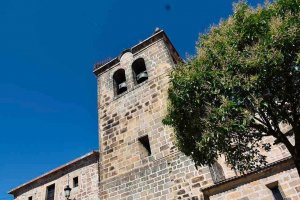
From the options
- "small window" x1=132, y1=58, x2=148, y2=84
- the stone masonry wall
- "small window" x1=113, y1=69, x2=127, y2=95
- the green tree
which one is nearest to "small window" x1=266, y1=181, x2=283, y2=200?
the green tree

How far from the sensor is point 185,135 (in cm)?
667

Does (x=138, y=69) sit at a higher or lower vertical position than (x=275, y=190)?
higher

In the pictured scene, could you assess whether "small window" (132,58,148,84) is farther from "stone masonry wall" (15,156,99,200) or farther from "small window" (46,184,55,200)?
"small window" (46,184,55,200)

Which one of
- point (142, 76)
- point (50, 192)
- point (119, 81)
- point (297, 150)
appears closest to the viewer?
point (297, 150)

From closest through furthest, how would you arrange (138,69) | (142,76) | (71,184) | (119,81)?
(142,76) → (71,184) → (138,69) → (119,81)

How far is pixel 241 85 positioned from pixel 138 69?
9.22m

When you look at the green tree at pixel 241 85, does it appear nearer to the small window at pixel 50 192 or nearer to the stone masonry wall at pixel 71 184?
the stone masonry wall at pixel 71 184

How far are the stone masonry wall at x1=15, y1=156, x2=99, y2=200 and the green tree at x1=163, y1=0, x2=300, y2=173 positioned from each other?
766cm

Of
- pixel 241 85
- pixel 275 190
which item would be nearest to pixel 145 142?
pixel 275 190

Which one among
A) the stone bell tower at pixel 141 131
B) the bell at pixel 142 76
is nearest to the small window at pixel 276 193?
the stone bell tower at pixel 141 131

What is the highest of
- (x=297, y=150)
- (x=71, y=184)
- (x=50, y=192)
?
(x=50, y=192)

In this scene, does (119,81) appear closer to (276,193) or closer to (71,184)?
(71,184)

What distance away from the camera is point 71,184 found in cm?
1398

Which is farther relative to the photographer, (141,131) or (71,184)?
(71,184)
